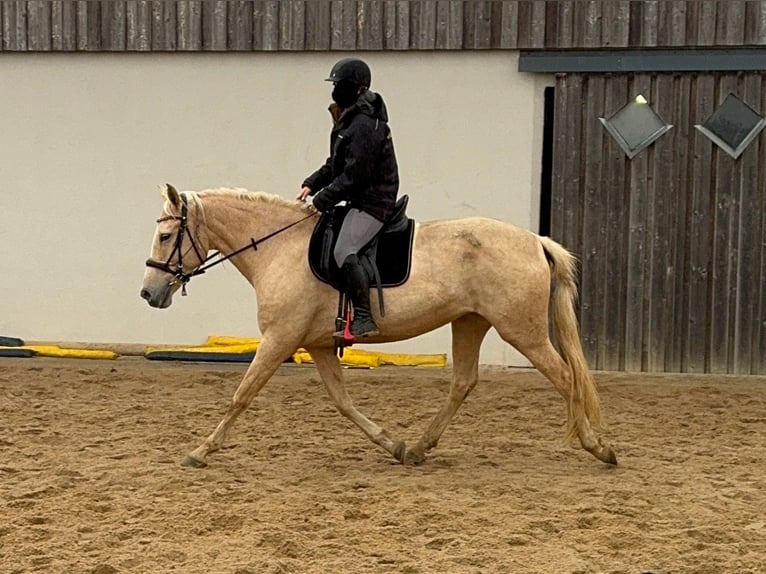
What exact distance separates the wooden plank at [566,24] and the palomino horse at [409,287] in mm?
4326

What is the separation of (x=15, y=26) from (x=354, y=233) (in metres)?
6.64

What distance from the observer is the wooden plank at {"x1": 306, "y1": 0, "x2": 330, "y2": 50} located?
36.9 feet

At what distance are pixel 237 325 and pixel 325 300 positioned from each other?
199 inches

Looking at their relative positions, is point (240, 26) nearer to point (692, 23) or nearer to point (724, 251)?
point (692, 23)

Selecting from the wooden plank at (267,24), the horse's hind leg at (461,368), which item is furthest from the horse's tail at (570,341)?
the wooden plank at (267,24)

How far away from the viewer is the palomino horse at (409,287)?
266 inches

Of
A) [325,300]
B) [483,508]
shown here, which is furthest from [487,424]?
[483,508]

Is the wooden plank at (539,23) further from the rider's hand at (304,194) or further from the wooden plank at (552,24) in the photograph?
the rider's hand at (304,194)

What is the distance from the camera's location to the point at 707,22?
10.5m

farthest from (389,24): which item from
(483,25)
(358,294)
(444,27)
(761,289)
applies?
(358,294)

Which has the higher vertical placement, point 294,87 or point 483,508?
point 294,87

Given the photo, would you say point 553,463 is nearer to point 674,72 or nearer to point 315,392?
point 315,392

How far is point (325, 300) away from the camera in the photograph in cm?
677

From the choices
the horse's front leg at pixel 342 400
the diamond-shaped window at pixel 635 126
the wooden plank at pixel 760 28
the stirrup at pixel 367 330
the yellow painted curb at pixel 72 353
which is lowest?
the yellow painted curb at pixel 72 353
